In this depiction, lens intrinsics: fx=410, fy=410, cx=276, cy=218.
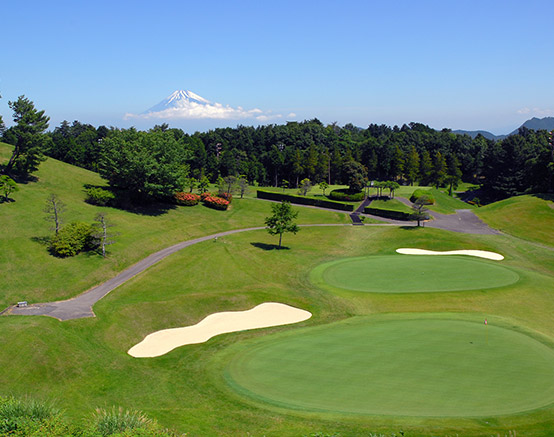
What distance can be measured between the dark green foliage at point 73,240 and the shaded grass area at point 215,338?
8799 mm

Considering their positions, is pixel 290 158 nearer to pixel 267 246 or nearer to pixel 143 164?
pixel 143 164

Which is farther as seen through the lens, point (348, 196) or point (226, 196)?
point (348, 196)

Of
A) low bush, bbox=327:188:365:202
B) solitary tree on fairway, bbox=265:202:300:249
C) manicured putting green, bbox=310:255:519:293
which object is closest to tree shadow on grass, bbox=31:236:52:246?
solitary tree on fairway, bbox=265:202:300:249

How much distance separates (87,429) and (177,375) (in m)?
10.5

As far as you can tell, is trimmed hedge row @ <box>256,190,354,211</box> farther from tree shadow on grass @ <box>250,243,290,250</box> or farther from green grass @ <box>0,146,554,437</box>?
tree shadow on grass @ <box>250,243,290,250</box>

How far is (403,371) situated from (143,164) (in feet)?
197

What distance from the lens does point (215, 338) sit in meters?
35.4

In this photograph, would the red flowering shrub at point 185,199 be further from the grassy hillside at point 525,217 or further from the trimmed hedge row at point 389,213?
the grassy hillside at point 525,217

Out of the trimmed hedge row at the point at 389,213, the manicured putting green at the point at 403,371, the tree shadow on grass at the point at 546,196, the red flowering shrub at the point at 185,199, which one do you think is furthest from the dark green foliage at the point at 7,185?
the tree shadow on grass at the point at 546,196

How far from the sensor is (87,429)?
1778 centimetres

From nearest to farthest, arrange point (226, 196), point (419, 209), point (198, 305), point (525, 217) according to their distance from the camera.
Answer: point (198, 305) < point (419, 209) < point (525, 217) < point (226, 196)

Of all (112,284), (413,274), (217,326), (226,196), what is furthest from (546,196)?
(112,284)

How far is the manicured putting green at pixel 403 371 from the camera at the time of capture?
2188 cm

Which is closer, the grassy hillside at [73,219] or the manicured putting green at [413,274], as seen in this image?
the grassy hillside at [73,219]
